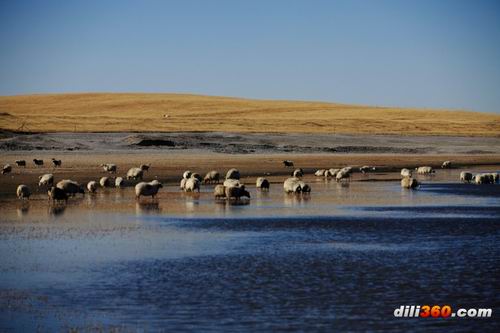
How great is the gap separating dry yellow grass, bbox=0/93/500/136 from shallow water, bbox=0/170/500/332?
185ft

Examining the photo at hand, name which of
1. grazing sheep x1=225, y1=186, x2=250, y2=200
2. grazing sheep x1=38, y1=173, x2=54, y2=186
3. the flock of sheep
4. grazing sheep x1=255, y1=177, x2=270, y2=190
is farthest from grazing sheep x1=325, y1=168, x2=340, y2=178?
grazing sheep x1=38, y1=173, x2=54, y2=186

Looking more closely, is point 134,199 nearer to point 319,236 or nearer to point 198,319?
point 319,236

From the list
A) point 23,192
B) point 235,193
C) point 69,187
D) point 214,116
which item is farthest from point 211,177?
point 214,116

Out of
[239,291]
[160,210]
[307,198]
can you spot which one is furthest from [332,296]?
[307,198]

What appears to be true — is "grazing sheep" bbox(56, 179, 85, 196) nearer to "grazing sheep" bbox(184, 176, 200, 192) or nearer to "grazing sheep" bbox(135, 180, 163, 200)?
"grazing sheep" bbox(135, 180, 163, 200)

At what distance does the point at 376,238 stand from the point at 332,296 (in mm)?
6572

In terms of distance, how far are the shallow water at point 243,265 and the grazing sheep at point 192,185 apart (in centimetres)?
486

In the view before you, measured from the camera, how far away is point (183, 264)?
50.4 feet

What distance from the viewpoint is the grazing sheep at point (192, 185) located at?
3133cm

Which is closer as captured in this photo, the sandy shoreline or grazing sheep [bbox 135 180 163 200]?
grazing sheep [bbox 135 180 163 200]

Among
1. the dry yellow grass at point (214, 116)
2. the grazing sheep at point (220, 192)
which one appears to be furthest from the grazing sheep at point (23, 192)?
the dry yellow grass at point (214, 116)

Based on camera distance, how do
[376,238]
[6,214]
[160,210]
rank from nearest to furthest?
[376,238]
[6,214]
[160,210]

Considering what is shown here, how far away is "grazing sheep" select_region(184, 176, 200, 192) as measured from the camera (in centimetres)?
3133

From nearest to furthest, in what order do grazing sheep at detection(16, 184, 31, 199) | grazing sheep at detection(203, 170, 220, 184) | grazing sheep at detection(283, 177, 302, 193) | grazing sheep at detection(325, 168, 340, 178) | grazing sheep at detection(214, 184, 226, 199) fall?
grazing sheep at detection(16, 184, 31, 199) → grazing sheep at detection(214, 184, 226, 199) → grazing sheep at detection(283, 177, 302, 193) → grazing sheep at detection(203, 170, 220, 184) → grazing sheep at detection(325, 168, 340, 178)
